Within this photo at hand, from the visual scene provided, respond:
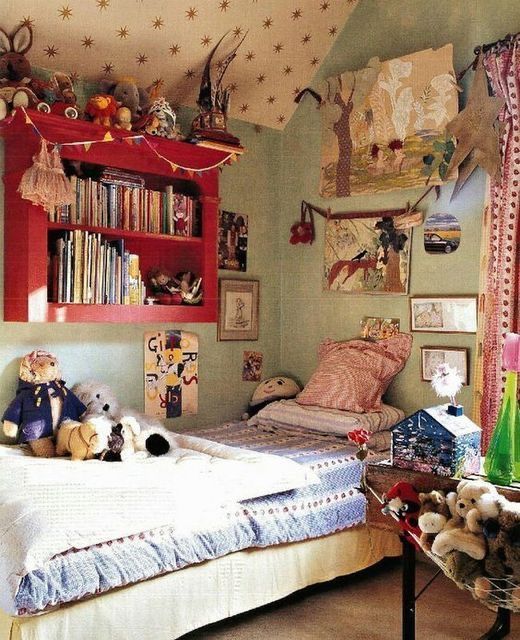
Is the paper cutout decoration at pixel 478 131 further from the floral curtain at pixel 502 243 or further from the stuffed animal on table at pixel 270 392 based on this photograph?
the stuffed animal on table at pixel 270 392

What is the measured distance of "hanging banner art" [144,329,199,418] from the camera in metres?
3.42

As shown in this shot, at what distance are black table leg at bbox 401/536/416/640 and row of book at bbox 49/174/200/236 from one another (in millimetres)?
1717

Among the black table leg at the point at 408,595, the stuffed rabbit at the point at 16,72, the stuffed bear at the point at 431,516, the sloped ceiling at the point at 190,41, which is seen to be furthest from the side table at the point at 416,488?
the sloped ceiling at the point at 190,41

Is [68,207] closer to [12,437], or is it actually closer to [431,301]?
[12,437]

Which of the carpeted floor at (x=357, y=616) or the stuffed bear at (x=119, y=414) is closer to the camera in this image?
the carpeted floor at (x=357, y=616)

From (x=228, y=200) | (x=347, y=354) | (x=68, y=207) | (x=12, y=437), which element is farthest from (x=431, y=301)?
(x=12, y=437)

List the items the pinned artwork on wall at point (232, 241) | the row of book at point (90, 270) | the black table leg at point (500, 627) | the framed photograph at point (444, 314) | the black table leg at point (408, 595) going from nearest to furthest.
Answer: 1. the black table leg at point (408, 595)
2. the black table leg at point (500, 627)
3. the row of book at point (90, 270)
4. the framed photograph at point (444, 314)
5. the pinned artwork on wall at point (232, 241)

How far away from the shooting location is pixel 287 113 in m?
3.91

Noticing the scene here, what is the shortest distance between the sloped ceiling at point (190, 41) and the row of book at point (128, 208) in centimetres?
50

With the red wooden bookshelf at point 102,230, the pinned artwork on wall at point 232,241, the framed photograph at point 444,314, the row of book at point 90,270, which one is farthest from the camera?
the pinned artwork on wall at point 232,241

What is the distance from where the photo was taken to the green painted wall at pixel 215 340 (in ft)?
10.0

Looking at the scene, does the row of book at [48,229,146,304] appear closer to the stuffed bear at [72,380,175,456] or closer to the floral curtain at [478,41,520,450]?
A: the stuffed bear at [72,380,175,456]

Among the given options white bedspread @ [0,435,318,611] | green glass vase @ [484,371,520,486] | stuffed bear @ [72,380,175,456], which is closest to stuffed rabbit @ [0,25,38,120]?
stuffed bear @ [72,380,175,456]

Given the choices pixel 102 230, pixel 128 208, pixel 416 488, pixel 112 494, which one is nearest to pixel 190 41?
pixel 128 208
